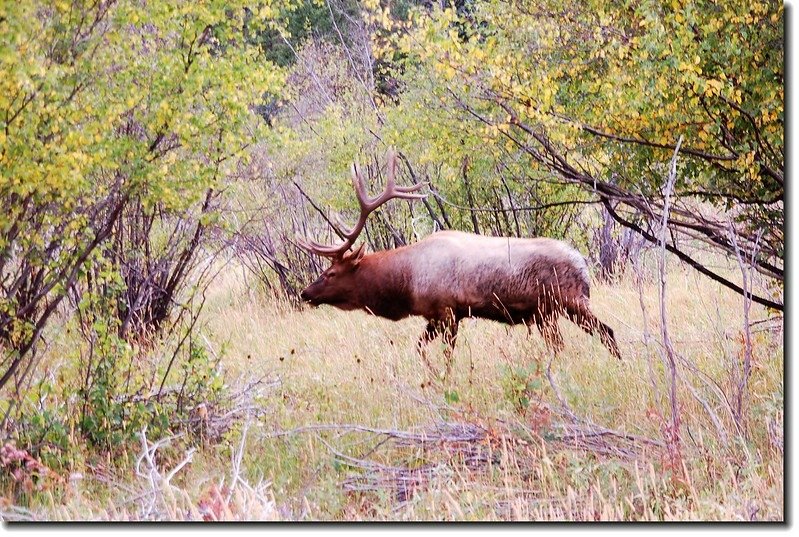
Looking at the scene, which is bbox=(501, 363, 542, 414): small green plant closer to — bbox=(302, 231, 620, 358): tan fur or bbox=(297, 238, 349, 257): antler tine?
bbox=(302, 231, 620, 358): tan fur

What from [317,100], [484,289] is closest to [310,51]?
[317,100]

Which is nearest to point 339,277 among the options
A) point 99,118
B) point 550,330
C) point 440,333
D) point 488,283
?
point 440,333

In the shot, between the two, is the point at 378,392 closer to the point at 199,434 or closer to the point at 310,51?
the point at 199,434

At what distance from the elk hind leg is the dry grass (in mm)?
98

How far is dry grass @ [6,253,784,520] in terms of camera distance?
174 inches

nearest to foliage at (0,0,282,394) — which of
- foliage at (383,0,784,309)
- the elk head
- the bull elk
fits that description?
foliage at (383,0,784,309)

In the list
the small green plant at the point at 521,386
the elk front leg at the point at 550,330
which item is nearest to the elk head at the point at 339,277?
the elk front leg at the point at 550,330

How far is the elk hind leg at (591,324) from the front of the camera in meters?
7.41

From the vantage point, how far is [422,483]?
15.8ft

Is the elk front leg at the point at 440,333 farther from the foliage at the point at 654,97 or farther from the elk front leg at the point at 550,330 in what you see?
the foliage at the point at 654,97

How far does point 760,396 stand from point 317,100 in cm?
1309

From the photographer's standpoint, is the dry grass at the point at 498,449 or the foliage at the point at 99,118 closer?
the dry grass at the point at 498,449

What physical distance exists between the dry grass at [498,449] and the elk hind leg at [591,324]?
0.10 metres

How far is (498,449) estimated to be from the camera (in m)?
5.07
